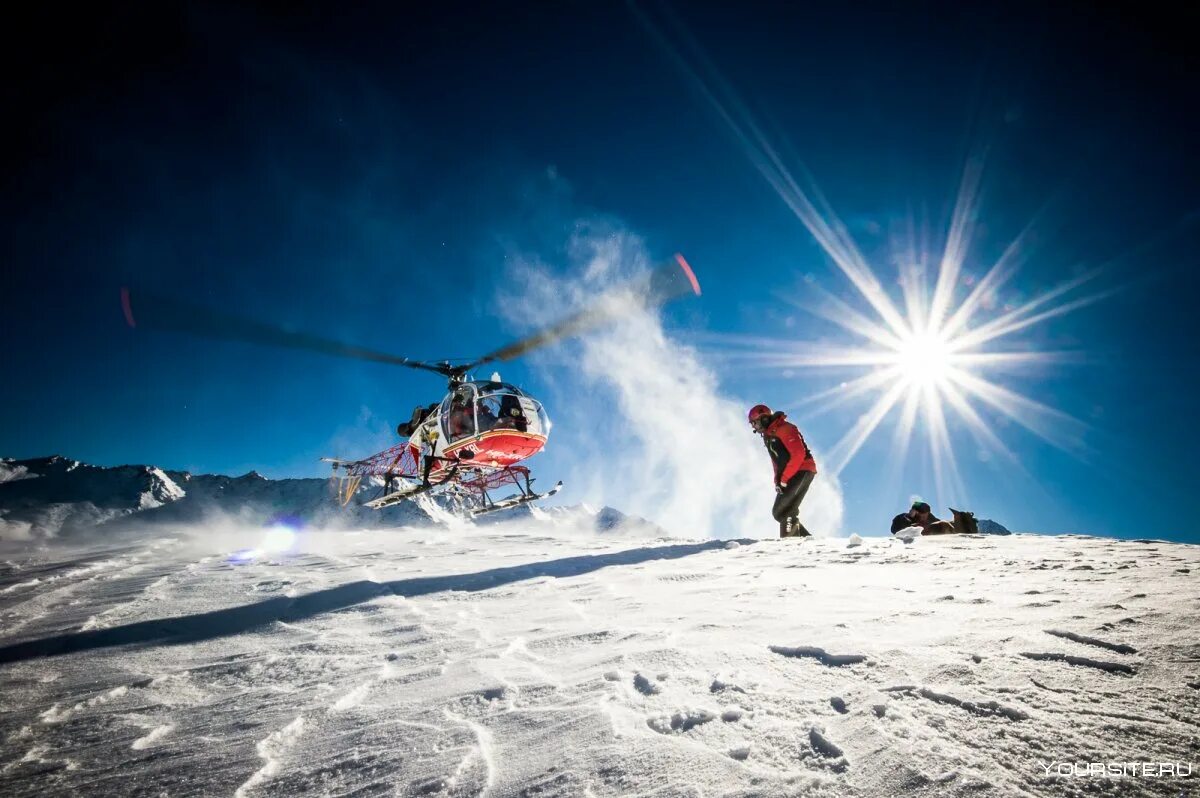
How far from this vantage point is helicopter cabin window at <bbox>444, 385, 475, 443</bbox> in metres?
12.2

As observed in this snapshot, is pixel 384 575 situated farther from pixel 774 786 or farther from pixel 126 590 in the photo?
pixel 774 786

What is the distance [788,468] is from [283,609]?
9796 mm

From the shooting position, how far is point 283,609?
15.9 ft

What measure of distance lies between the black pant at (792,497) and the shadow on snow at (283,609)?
14.6ft

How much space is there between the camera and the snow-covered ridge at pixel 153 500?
13888 cm

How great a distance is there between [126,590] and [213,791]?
6.35m

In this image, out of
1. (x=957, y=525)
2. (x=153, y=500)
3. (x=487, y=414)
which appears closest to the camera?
(x=957, y=525)

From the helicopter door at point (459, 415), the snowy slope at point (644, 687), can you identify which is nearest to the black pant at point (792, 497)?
the snowy slope at point (644, 687)

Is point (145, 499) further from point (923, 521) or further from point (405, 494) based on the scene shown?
point (923, 521)

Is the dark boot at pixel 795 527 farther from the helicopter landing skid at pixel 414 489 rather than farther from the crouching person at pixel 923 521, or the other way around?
the helicopter landing skid at pixel 414 489

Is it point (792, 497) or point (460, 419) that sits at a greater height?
point (460, 419)

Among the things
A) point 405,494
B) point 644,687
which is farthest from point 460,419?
point 644,687

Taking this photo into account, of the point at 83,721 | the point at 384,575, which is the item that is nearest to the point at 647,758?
the point at 83,721

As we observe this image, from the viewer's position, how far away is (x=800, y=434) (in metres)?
11.0
